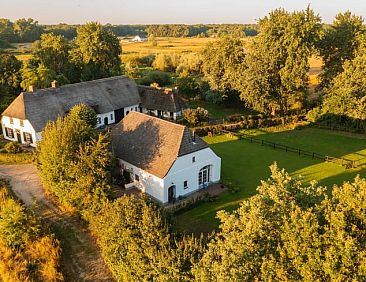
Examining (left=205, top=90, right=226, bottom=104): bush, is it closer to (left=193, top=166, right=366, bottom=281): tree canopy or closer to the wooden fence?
the wooden fence

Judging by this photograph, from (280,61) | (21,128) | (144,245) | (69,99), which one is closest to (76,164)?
(144,245)

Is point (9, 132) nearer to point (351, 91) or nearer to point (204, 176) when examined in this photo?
point (204, 176)

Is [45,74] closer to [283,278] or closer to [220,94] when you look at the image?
[220,94]

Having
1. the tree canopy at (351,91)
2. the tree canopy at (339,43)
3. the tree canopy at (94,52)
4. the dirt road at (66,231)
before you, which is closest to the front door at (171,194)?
the dirt road at (66,231)

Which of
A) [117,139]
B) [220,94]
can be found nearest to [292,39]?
[220,94]

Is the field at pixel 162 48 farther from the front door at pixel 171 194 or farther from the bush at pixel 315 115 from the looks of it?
the front door at pixel 171 194
